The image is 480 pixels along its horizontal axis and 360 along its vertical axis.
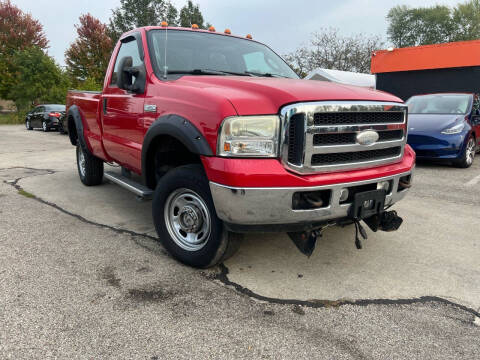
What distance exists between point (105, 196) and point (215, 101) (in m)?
3.34

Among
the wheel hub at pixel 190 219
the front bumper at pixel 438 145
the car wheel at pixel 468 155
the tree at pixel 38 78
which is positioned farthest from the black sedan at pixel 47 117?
the wheel hub at pixel 190 219

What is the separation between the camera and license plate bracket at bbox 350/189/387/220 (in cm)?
260

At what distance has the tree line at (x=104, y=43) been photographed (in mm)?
28328

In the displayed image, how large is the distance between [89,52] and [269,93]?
46.9m

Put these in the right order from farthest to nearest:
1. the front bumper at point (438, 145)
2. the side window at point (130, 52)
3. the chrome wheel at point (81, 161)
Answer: the front bumper at point (438, 145)
the chrome wheel at point (81, 161)
the side window at point (130, 52)

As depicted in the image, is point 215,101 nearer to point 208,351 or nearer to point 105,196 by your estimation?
point 208,351

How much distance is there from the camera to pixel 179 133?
2.77 meters

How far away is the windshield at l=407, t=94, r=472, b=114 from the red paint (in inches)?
236

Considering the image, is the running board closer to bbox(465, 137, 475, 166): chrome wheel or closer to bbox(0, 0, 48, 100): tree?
bbox(465, 137, 475, 166): chrome wheel

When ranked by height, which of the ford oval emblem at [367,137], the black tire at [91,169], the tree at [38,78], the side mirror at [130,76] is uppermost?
the tree at [38,78]

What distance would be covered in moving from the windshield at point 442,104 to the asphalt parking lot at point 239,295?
194 inches

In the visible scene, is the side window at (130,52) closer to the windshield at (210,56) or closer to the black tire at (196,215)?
the windshield at (210,56)

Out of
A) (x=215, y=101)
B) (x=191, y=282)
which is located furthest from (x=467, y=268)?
(x=215, y=101)

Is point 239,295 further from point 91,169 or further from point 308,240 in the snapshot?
point 91,169
